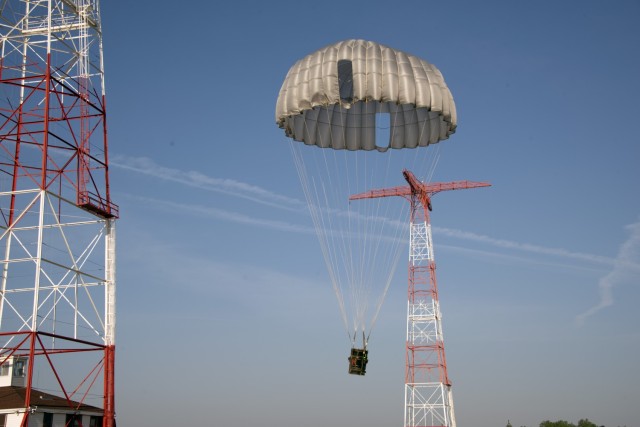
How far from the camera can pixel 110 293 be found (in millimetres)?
40500

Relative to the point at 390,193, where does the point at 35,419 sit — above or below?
below

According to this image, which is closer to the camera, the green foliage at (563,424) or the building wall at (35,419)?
the building wall at (35,419)

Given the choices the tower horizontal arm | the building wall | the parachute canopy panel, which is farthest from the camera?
the tower horizontal arm

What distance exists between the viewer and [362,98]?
108 feet

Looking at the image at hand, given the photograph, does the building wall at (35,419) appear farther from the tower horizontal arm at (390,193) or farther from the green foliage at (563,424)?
the green foliage at (563,424)

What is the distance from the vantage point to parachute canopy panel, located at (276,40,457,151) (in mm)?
33031

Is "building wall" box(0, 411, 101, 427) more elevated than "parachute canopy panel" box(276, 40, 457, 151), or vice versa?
"parachute canopy panel" box(276, 40, 457, 151)

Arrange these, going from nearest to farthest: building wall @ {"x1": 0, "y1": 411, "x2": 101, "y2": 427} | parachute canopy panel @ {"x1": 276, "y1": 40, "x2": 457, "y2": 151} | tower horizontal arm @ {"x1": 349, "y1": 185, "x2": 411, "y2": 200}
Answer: parachute canopy panel @ {"x1": 276, "y1": 40, "x2": 457, "y2": 151}
building wall @ {"x1": 0, "y1": 411, "x2": 101, "y2": 427}
tower horizontal arm @ {"x1": 349, "y1": 185, "x2": 411, "y2": 200}

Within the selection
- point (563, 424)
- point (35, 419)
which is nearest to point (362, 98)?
point (35, 419)

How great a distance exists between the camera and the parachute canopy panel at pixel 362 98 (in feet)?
108

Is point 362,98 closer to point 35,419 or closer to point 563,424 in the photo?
point 35,419

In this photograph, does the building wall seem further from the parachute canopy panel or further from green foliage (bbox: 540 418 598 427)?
green foliage (bbox: 540 418 598 427)

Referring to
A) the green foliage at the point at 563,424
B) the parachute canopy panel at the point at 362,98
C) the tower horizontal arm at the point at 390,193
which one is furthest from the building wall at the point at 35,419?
the green foliage at the point at 563,424

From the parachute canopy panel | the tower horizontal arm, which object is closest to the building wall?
the parachute canopy panel
